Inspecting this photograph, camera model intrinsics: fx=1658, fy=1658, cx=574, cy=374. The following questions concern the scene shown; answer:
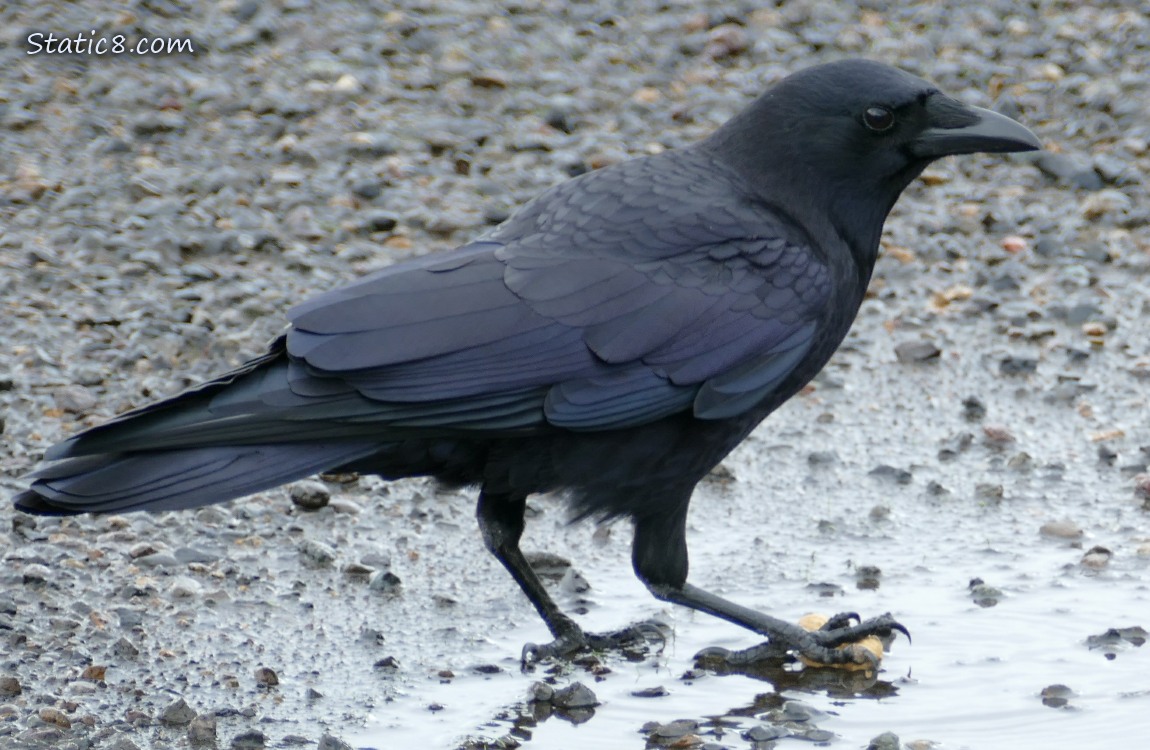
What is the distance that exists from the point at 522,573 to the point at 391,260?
2787 millimetres

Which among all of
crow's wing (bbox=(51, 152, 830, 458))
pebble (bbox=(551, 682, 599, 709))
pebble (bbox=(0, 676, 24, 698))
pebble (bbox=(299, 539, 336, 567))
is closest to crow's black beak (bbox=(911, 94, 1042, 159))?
crow's wing (bbox=(51, 152, 830, 458))

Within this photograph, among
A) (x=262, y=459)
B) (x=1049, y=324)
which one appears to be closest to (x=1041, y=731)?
(x=262, y=459)

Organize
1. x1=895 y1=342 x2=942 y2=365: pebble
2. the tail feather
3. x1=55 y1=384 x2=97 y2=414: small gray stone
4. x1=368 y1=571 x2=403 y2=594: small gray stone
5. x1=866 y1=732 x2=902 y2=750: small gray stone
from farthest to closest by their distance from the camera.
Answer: x1=895 y1=342 x2=942 y2=365: pebble < x1=55 y1=384 x2=97 y2=414: small gray stone < x1=368 y1=571 x2=403 y2=594: small gray stone < x1=866 y1=732 x2=902 y2=750: small gray stone < the tail feather

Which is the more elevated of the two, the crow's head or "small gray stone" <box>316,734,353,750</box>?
the crow's head

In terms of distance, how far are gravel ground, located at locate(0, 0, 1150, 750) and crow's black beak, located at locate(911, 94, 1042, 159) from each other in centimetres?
136

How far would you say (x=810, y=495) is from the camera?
5.87m

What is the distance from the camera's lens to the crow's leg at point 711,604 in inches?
187

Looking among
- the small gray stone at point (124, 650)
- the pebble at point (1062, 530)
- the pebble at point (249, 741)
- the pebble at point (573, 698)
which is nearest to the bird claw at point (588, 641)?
the pebble at point (573, 698)

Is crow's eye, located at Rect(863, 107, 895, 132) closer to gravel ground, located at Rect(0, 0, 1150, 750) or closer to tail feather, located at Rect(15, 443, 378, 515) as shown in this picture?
gravel ground, located at Rect(0, 0, 1150, 750)

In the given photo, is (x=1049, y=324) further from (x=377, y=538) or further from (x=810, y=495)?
(x=377, y=538)

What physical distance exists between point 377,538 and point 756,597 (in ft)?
4.10

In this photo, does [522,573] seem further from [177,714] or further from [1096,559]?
[1096,559]

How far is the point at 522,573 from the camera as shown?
4.81 metres

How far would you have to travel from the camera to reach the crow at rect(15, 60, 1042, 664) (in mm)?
4156
